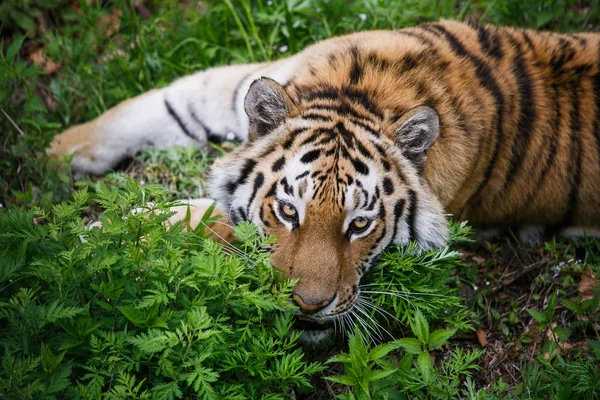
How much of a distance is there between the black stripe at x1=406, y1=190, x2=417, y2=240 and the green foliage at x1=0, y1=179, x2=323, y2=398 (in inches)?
23.3

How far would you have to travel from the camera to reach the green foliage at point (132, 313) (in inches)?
70.5

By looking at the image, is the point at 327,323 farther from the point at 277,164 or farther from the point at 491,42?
the point at 491,42

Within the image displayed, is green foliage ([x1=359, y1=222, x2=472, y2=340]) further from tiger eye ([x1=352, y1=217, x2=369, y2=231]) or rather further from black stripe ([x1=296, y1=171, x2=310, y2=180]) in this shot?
black stripe ([x1=296, y1=171, x2=310, y2=180])

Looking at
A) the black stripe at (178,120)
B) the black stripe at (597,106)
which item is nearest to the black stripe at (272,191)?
the black stripe at (178,120)

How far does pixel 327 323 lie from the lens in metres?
2.35

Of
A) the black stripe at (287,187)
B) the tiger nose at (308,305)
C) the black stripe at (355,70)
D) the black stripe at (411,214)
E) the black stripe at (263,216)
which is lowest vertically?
the tiger nose at (308,305)

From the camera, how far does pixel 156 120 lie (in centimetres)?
329

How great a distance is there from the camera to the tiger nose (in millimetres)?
2066

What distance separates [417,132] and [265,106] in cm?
57

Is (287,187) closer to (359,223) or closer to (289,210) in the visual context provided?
(289,210)

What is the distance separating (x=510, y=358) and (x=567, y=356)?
9.6 inches

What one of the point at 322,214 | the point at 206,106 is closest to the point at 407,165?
the point at 322,214

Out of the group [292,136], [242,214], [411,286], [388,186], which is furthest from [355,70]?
[411,286]

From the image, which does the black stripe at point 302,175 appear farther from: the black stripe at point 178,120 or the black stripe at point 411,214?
the black stripe at point 178,120
